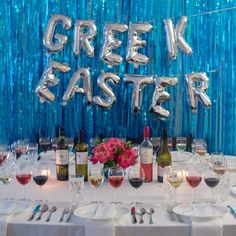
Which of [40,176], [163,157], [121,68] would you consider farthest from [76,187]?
[121,68]

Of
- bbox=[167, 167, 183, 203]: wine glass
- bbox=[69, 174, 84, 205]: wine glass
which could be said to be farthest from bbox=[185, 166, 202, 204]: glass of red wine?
bbox=[69, 174, 84, 205]: wine glass

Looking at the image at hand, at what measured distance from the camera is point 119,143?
2.15m

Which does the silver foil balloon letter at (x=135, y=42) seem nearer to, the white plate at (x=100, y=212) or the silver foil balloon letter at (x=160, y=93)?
the silver foil balloon letter at (x=160, y=93)

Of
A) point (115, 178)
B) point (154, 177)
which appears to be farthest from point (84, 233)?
point (154, 177)

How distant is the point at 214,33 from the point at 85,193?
234 centimetres

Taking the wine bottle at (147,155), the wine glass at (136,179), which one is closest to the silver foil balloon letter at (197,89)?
the wine bottle at (147,155)

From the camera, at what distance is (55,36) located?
3.72 m

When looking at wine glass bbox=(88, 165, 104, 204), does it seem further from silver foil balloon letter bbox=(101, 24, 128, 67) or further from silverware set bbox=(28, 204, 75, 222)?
silver foil balloon letter bbox=(101, 24, 128, 67)

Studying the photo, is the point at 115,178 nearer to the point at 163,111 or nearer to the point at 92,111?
the point at 163,111

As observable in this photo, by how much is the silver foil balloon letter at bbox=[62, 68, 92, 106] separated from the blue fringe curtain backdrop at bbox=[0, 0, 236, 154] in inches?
12.2

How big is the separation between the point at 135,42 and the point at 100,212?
6.95 ft

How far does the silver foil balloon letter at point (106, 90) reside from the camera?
3719 millimetres

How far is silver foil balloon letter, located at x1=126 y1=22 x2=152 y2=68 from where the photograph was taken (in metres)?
3.64

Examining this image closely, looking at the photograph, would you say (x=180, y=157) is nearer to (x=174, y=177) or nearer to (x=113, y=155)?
(x=113, y=155)
